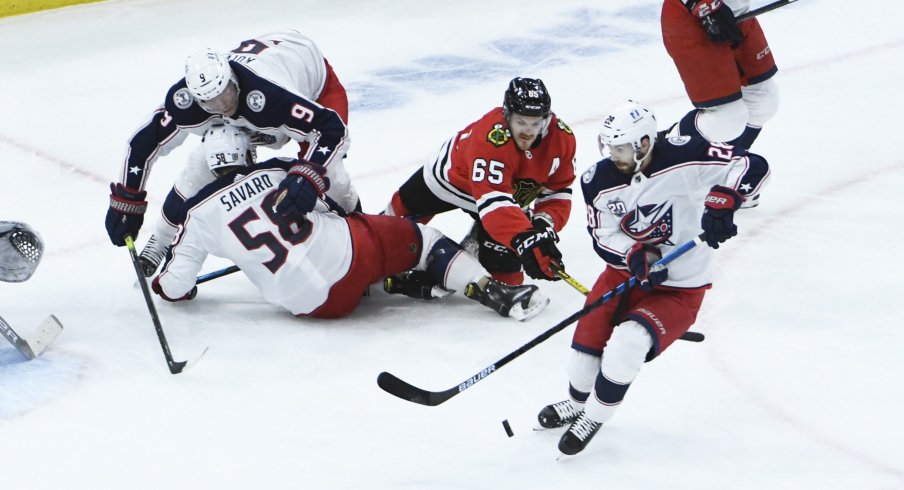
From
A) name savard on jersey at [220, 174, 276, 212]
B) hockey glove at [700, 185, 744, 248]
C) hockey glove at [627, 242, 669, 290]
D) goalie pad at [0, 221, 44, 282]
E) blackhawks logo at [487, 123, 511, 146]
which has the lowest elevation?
goalie pad at [0, 221, 44, 282]

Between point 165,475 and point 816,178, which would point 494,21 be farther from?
point 165,475

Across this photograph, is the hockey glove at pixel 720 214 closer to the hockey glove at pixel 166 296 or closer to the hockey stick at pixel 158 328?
the hockey stick at pixel 158 328

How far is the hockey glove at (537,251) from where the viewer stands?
12.0ft

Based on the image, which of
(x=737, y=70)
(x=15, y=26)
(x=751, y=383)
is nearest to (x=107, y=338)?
(x=751, y=383)

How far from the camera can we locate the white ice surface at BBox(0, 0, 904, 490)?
9.74 ft

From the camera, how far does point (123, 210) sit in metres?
3.94

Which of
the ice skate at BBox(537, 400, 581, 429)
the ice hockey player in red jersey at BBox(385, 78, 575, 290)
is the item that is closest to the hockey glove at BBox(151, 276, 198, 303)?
the ice hockey player in red jersey at BBox(385, 78, 575, 290)

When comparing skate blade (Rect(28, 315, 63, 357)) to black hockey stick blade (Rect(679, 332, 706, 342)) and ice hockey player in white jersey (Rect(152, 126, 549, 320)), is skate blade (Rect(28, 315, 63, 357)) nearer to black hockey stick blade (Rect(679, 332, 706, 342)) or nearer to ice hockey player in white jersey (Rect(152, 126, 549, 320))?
ice hockey player in white jersey (Rect(152, 126, 549, 320))

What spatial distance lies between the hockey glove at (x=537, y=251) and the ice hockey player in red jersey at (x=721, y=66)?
114 cm

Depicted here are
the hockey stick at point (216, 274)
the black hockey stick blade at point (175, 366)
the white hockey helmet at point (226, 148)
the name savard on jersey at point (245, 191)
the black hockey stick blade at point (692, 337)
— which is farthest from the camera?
the hockey stick at point (216, 274)

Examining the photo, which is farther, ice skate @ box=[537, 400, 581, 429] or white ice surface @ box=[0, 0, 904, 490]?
ice skate @ box=[537, 400, 581, 429]

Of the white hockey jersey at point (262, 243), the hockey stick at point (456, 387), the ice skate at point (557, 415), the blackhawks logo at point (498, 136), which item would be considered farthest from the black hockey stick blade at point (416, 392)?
the blackhawks logo at point (498, 136)

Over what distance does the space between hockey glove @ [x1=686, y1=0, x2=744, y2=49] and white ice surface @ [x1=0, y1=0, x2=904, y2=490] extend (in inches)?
27.7

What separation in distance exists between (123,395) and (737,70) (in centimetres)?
256
